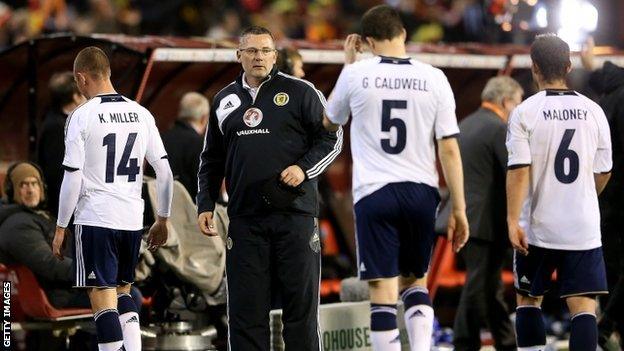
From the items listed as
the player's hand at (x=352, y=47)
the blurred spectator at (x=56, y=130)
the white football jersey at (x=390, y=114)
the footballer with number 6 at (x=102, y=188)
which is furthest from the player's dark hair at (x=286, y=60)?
the white football jersey at (x=390, y=114)

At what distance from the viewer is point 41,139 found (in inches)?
438

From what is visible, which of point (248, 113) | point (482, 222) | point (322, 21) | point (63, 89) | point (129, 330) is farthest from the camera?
point (322, 21)

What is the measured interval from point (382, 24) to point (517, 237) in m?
1.52

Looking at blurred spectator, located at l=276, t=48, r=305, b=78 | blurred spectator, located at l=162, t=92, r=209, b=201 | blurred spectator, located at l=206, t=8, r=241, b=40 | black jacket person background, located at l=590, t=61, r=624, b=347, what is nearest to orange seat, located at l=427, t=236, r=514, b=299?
black jacket person background, located at l=590, t=61, r=624, b=347

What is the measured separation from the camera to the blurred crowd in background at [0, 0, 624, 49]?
16750mm

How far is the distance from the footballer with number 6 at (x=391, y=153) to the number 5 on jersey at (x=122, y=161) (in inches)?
52.7

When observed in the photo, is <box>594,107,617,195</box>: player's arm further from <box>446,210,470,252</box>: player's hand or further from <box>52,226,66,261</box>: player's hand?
<box>52,226,66,261</box>: player's hand

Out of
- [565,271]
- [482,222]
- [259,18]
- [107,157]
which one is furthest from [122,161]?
[259,18]

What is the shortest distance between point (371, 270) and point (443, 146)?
801 mm

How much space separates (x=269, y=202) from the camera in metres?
8.62

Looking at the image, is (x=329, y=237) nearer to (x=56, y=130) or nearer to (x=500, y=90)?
(x=500, y=90)

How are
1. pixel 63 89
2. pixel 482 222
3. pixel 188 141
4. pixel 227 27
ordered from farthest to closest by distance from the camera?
1. pixel 227 27
2. pixel 188 141
3. pixel 482 222
4. pixel 63 89

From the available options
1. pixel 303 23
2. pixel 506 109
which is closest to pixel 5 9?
pixel 303 23

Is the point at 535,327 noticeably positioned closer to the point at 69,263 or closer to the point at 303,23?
the point at 69,263
